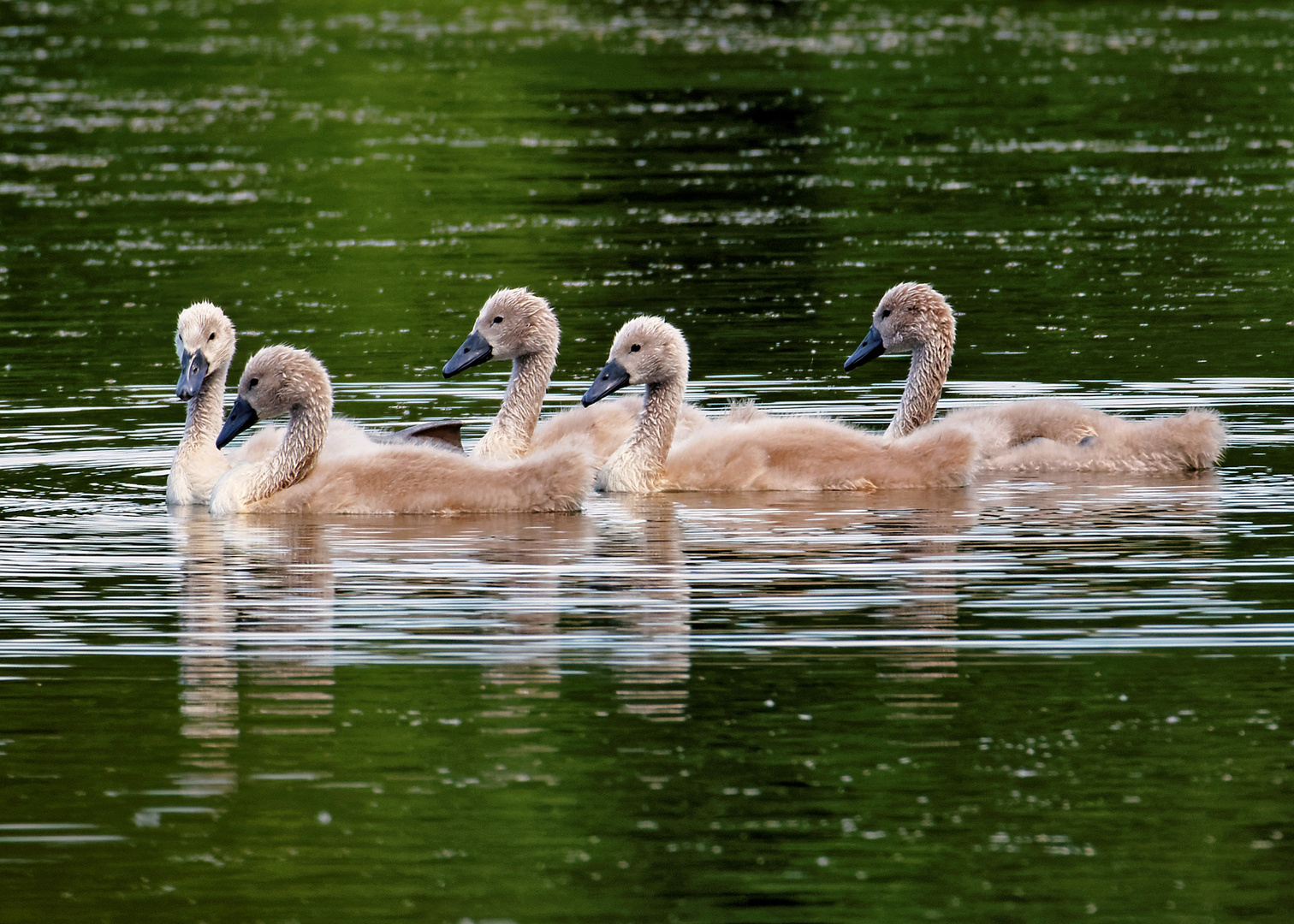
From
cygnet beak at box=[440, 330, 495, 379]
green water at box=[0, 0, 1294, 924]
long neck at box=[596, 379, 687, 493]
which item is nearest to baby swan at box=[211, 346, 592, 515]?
green water at box=[0, 0, 1294, 924]

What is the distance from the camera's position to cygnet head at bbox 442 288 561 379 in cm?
1748


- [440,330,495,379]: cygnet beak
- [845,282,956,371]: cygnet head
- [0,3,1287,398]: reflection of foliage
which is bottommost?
[440,330,495,379]: cygnet beak

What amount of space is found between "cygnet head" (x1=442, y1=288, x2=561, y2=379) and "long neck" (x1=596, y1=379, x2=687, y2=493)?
1.61m

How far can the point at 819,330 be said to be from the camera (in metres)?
22.0

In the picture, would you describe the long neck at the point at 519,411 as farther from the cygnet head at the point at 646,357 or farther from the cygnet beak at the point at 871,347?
the cygnet beak at the point at 871,347

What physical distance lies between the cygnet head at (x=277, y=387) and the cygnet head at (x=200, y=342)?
2.15 ft

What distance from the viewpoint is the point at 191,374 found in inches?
632

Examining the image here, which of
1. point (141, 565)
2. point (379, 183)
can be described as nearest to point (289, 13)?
point (379, 183)

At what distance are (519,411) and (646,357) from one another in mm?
1691

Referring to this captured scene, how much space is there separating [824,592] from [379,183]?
22136 mm

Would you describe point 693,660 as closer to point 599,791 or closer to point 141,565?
point 599,791

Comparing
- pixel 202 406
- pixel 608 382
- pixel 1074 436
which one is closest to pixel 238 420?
pixel 202 406

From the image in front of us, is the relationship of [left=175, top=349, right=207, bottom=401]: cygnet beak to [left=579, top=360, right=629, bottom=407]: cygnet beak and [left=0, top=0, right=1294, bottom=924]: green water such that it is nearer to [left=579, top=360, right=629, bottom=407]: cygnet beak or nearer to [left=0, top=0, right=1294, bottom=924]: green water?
[left=0, top=0, right=1294, bottom=924]: green water

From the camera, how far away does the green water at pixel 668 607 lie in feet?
27.5
